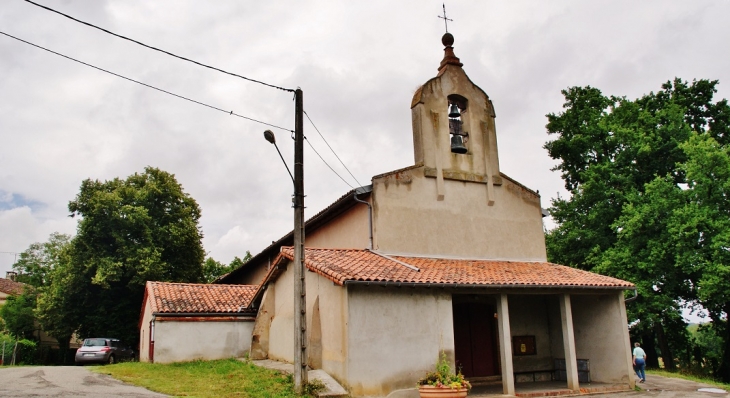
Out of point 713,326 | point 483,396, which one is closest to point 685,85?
point 713,326

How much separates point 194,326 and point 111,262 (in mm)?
13972

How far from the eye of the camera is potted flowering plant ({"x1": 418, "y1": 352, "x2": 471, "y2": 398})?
38.7 ft

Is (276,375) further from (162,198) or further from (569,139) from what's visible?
(162,198)

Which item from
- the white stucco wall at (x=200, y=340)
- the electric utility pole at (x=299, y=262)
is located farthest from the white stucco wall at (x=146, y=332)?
the electric utility pole at (x=299, y=262)

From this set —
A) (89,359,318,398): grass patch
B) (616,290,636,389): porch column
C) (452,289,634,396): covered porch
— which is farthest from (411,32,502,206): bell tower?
(89,359,318,398): grass patch

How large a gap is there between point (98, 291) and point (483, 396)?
27.2 m

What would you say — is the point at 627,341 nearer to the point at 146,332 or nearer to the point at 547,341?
the point at 547,341

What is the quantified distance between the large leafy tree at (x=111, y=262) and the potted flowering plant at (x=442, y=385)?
78.1ft

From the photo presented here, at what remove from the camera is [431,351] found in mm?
13281

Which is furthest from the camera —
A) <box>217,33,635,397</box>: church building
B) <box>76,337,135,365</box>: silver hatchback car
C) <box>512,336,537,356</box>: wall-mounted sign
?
<box>76,337,135,365</box>: silver hatchback car

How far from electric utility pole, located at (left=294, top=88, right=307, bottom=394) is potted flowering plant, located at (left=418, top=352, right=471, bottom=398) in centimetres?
273

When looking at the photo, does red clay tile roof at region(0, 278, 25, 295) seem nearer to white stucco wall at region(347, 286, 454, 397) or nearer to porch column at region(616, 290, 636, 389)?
white stucco wall at region(347, 286, 454, 397)

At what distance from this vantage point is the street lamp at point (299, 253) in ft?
38.1

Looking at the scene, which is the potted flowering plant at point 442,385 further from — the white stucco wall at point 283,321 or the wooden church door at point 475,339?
the white stucco wall at point 283,321
